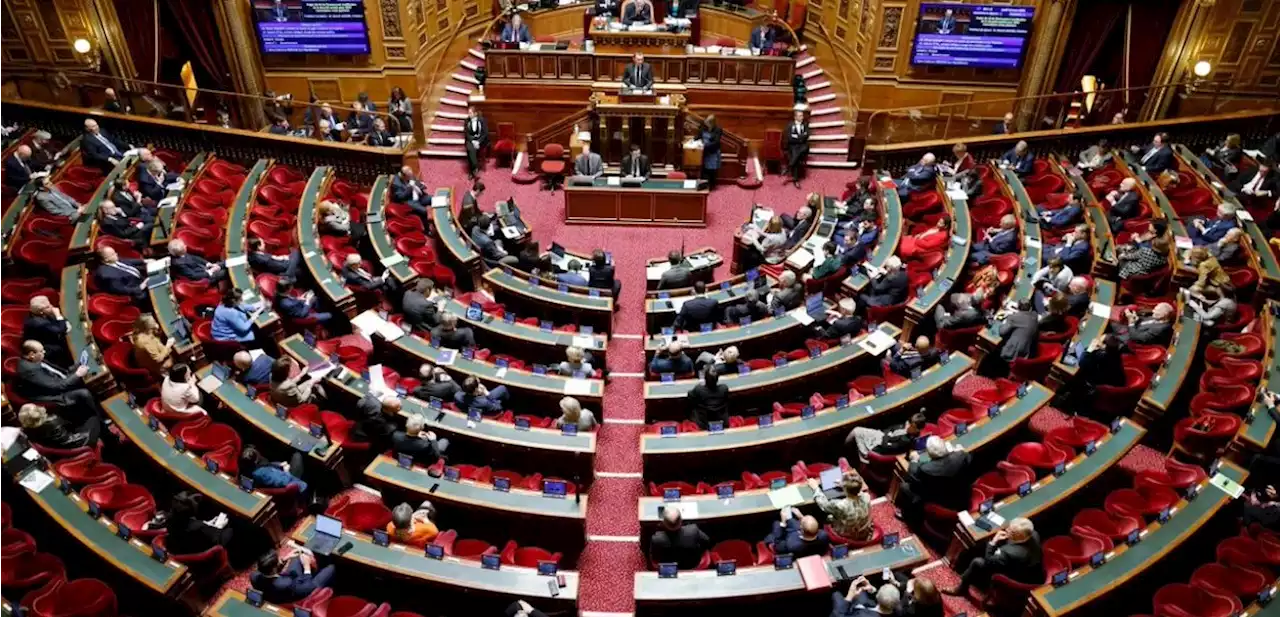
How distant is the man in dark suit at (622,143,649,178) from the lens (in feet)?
43.2

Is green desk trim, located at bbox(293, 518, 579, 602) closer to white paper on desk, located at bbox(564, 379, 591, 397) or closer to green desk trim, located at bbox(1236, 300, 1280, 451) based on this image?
white paper on desk, located at bbox(564, 379, 591, 397)

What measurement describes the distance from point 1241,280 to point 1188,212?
2.00 m

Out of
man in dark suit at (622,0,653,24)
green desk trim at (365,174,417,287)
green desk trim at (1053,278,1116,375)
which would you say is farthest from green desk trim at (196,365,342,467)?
man in dark suit at (622,0,653,24)

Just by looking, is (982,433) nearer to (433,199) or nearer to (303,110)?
(433,199)

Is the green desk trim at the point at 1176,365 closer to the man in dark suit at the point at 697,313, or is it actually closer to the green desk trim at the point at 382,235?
the man in dark suit at the point at 697,313

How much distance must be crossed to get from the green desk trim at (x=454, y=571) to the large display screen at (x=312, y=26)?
10.6m

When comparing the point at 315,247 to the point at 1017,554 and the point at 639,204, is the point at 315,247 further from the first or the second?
the point at 1017,554

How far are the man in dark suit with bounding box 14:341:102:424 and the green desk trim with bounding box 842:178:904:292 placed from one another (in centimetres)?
828

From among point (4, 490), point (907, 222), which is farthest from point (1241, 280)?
point (4, 490)

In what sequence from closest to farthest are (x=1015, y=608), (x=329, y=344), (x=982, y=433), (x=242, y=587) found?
(x=1015, y=608) < (x=242, y=587) < (x=982, y=433) < (x=329, y=344)

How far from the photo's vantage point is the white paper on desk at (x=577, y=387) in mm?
8492

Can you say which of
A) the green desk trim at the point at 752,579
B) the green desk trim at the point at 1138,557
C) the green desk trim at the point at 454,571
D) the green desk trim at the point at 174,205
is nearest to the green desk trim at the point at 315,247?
the green desk trim at the point at 174,205

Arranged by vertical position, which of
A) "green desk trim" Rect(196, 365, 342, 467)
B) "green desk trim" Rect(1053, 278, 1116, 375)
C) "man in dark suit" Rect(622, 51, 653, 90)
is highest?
"man in dark suit" Rect(622, 51, 653, 90)

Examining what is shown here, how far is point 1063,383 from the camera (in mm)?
8422
